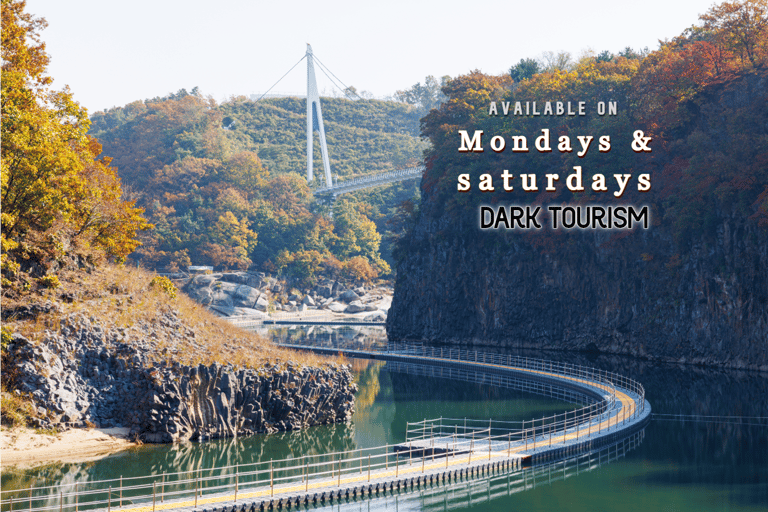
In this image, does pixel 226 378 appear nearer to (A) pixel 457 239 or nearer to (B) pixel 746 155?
(B) pixel 746 155

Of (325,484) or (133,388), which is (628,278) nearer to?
(133,388)

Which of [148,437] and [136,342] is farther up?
[136,342]

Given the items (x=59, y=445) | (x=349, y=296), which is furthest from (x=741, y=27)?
(x=349, y=296)

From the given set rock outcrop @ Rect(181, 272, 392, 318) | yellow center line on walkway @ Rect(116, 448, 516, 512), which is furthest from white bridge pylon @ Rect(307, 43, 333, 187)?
yellow center line on walkway @ Rect(116, 448, 516, 512)

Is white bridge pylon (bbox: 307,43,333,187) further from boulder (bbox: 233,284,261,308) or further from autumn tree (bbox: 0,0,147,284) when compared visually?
autumn tree (bbox: 0,0,147,284)

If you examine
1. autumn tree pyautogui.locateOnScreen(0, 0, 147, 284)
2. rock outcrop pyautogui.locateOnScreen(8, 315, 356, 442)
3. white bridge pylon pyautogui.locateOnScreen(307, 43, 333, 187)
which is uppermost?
white bridge pylon pyautogui.locateOnScreen(307, 43, 333, 187)

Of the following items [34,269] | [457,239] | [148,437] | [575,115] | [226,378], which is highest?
[575,115]

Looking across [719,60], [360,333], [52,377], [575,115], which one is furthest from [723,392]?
[360,333]

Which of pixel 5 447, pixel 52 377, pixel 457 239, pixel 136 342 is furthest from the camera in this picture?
pixel 457 239
